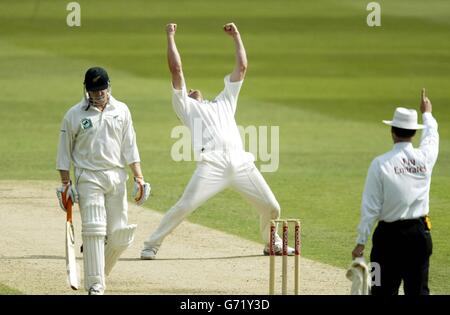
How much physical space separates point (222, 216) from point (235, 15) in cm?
2496

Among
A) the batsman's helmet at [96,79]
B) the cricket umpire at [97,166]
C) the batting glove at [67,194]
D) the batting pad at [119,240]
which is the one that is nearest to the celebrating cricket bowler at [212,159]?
the batting pad at [119,240]

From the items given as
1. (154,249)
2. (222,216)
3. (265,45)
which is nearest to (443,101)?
(265,45)

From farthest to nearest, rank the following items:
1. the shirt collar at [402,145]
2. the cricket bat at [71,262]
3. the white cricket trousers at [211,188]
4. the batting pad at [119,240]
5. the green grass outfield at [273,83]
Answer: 1. the green grass outfield at [273,83]
2. the white cricket trousers at [211,188]
3. the batting pad at [119,240]
4. the cricket bat at [71,262]
5. the shirt collar at [402,145]

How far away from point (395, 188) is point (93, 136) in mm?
2606

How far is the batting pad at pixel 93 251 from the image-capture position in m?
10.2

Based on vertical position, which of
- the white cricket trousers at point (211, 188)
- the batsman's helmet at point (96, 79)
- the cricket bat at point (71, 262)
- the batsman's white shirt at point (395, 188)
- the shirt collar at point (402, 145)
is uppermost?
the batsman's helmet at point (96, 79)

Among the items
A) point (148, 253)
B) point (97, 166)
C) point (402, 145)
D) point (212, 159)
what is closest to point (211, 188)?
point (212, 159)

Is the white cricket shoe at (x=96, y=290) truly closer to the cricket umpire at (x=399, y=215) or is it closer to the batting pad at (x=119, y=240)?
the batting pad at (x=119, y=240)

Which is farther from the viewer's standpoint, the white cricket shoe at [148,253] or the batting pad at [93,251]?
the white cricket shoe at [148,253]

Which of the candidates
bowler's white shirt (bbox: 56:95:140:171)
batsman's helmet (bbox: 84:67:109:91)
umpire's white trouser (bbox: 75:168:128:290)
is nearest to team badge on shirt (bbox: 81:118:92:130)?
bowler's white shirt (bbox: 56:95:140:171)

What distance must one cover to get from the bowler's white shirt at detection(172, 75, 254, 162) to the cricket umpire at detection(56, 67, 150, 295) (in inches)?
70.9

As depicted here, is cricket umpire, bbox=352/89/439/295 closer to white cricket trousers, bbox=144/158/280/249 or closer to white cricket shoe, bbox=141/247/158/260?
white cricket trousers, bbox=144/158/280/249
